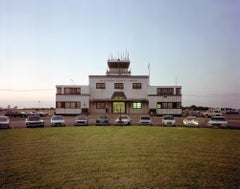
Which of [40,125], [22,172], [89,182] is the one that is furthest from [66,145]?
[40,125]

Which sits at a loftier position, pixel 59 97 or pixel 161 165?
pixel 59 97

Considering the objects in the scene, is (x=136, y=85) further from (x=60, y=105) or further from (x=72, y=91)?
(x=60, y=105)

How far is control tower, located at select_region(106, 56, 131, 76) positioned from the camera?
53.5 m

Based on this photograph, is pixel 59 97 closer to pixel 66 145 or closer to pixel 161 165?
pixel 66 145

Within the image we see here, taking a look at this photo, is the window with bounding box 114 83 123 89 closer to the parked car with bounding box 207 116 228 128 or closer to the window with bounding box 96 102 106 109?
the window with bounding box 96 102 106 109

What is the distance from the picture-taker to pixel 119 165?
10234mm

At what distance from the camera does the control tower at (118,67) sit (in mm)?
53500

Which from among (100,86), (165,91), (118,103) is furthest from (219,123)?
(100,86)

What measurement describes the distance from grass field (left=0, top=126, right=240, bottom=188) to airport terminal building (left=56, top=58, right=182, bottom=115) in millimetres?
30158

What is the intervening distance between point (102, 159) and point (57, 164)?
7.57ft

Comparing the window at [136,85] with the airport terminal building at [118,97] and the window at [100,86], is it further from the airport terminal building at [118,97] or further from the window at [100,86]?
the window at [100,86]

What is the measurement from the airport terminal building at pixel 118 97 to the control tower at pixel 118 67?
7243mm

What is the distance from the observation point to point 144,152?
503 inches

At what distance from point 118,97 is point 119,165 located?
1395 inches
